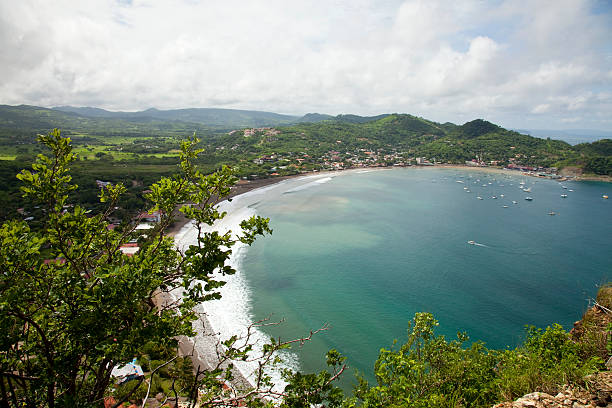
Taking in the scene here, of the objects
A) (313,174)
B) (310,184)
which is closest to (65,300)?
(310,184)

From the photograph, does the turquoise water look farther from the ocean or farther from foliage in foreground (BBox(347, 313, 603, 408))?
foliage in foreground (BBox(347, 313, 603, 408))

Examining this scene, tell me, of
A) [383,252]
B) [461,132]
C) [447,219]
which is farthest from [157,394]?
[461,132]

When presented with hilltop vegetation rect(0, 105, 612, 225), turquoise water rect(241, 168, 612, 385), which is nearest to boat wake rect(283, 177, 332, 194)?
turquoise water rect(241, 168, 612, 385)

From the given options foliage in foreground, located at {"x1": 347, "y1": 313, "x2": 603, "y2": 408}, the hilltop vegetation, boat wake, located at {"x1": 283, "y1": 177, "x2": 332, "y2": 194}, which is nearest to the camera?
foliage in foreground, located at {"x1": 347, "y1": 313, "x2": 603, "y2": 408}

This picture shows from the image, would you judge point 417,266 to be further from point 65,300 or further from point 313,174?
point 313,174

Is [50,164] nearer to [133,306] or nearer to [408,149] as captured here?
[133,306]

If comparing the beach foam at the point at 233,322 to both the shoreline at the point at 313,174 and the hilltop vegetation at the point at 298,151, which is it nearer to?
the shoreline at the point at 313,174
